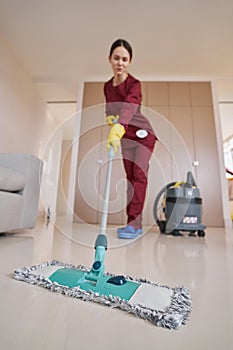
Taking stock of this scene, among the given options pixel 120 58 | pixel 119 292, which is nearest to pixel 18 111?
pixel 120 58

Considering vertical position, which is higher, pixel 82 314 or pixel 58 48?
pixel 58 48

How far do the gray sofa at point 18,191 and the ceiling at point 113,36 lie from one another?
5.56 feet

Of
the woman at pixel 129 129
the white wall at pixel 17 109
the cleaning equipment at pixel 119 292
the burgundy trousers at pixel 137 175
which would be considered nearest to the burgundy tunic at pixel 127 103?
the woman at pixel 129 129

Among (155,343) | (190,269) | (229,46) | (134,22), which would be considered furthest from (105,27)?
(155,343)

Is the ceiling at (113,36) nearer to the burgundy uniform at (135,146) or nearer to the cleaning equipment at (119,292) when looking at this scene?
the burgundy uniform at (135,146)

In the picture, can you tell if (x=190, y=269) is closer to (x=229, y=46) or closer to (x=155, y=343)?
(x=155, y=343)

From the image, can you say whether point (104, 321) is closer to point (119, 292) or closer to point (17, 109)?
point (119, 292)

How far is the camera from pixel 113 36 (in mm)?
2283

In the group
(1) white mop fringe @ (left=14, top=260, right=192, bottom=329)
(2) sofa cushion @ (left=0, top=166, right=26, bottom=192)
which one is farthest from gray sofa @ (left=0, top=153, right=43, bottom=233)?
(1) white mop fringe @ (left=14, top=260, right=192, bottom=329)

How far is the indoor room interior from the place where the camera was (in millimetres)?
301

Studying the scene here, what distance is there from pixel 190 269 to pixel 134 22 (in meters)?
2.38

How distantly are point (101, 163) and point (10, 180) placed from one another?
1.79ft

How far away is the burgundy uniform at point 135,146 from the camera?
923mm

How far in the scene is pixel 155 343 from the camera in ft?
0.82
